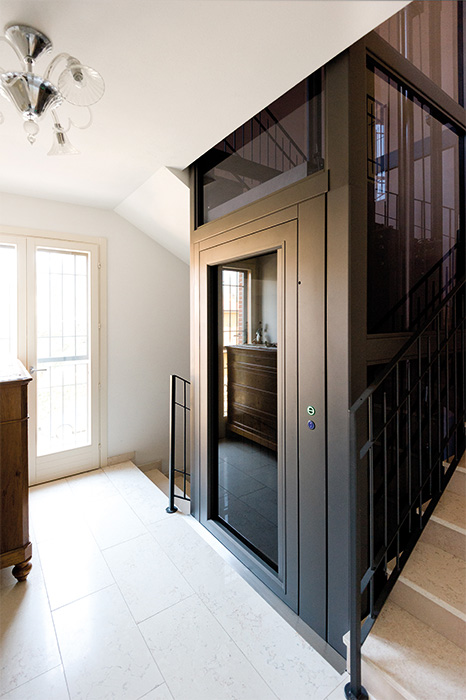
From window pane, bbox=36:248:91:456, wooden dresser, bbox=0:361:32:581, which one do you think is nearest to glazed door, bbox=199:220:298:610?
wooden dresser, bbox=0:361:32:581

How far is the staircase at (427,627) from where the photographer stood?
1256mm

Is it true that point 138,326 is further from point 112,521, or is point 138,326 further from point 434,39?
point 434,39

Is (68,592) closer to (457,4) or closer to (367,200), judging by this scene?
(367,200)

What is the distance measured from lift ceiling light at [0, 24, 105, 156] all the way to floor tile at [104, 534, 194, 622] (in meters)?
2.32

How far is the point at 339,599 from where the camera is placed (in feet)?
5.03

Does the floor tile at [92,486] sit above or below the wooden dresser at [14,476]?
below

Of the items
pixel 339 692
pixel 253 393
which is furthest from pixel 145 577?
pixel 253 393

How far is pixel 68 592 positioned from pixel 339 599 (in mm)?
1509

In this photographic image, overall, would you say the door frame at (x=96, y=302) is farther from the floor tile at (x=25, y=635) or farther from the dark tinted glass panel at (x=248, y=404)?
the dark tinted glass panel at (x=248, y=404)

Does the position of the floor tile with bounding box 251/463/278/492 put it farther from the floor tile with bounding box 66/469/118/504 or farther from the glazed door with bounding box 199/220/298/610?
the floor tile with bounding box 66/469/118/504

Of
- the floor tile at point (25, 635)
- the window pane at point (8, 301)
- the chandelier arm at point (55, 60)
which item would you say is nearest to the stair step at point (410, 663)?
the floor tile at point (25, 635)

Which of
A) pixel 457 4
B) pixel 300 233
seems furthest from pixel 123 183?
pixel 457 4

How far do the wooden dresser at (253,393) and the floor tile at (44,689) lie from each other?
1.39 meters

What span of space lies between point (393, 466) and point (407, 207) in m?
1.45
